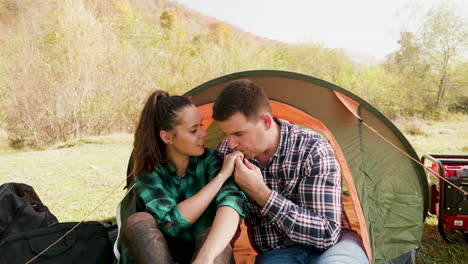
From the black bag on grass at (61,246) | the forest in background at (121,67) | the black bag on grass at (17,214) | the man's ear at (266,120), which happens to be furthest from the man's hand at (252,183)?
the forest in background at (121,67)

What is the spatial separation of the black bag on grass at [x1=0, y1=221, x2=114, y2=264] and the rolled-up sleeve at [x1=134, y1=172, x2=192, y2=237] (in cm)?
61

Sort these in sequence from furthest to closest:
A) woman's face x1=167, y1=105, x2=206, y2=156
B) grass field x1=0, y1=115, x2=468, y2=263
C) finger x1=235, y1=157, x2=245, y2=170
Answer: grass field x1=0, y1=115, x2=468, y2=263
woman's face x1=167, y1=105, x2=206, y2=156
finger x1=235, y1=157, x2=245, y2=170

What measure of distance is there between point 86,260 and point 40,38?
34.2ft

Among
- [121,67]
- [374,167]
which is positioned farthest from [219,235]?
[121,67]

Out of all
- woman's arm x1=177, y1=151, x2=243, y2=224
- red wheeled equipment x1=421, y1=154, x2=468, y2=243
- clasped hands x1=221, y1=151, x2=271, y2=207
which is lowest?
red wheeled equipment x1=421, y1=154, x2=468, y2=243

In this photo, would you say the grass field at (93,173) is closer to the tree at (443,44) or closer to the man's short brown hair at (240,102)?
the man's short brown hair at (240,102)

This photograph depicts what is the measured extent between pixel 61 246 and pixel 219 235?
1119 mm

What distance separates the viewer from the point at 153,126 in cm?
197

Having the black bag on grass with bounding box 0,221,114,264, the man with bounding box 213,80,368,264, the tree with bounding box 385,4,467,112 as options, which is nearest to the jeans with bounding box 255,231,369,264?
the man with bounding box 213,80,368,264

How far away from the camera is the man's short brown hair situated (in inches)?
68.2

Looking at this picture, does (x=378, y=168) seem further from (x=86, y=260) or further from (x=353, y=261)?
(x=86, y=260)

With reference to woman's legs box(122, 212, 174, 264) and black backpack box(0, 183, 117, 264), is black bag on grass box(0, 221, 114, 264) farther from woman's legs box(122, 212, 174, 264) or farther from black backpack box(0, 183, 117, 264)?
woman's legs box(122, 212, 174, 264)

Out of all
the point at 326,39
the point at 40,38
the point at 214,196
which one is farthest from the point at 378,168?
the point at 326,39

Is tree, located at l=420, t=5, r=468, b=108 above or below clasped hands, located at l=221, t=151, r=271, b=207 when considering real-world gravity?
above
